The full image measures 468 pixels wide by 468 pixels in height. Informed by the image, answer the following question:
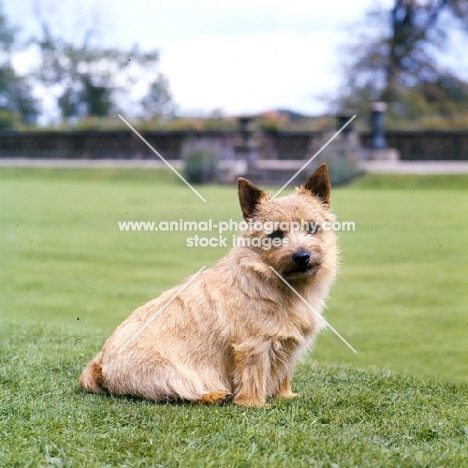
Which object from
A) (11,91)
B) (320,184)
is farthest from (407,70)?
(320,184)

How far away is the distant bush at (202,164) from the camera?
20.4 m

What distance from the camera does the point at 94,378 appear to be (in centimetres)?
493

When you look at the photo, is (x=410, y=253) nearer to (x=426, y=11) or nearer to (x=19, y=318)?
(x=19, y=318)

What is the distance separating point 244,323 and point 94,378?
1.15 meters

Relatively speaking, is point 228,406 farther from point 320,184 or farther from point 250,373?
point 320,184

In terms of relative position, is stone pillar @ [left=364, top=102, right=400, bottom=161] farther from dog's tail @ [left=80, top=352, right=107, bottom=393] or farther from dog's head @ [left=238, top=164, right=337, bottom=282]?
dog's tail @ [left=80, top=352, right=107, bottom=393]

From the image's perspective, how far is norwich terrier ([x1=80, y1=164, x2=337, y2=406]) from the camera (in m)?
4.65

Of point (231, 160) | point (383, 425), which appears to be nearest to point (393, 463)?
point (383, 425)

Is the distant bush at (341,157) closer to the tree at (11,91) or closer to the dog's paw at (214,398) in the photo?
the tree at (11,91)

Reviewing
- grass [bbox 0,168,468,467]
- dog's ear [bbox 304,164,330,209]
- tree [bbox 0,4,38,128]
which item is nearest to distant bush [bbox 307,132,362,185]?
grass [bbox 0,168,468,467]

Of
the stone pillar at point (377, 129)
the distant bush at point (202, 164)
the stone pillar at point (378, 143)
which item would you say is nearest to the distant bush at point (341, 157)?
the stone pillar at point (378, 143)

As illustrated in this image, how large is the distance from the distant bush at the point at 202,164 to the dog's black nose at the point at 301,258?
49.5 ft

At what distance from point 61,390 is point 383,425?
7.44 ft

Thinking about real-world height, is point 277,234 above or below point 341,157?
below
